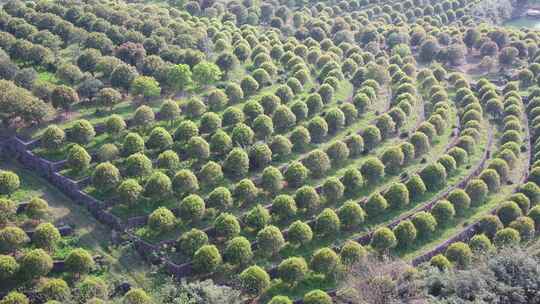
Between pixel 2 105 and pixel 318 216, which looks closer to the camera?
pixel 318 216

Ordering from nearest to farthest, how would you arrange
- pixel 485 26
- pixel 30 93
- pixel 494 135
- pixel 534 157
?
pixel 30 93 → pixel 534 157 → pixel 494 135 → pixel 485 26

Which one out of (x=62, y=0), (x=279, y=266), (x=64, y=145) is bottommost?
(x=279, y=266)

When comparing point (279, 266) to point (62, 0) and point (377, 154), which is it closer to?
point (377, 154)

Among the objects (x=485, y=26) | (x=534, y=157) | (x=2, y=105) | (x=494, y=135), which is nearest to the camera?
(x=2, y=105)

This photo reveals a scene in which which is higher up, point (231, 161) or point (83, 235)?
point (231, 161)

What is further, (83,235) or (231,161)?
(231,161)

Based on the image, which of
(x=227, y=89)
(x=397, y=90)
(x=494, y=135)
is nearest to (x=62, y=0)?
(x=227, y=89)

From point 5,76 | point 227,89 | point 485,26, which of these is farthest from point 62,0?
point 485,26

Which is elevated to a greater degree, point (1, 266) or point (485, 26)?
point (485, 26)
